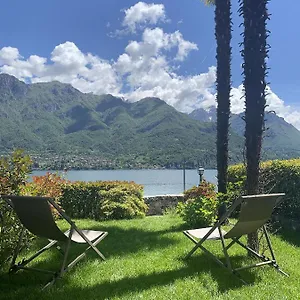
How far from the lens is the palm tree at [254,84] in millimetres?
5145

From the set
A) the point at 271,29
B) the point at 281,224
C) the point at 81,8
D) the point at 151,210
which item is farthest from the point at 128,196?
the point at 81,8

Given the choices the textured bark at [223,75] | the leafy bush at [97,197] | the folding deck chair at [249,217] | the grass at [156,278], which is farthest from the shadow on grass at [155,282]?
the leafy bush at [97,197]

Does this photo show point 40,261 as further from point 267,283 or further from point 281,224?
point 281,224

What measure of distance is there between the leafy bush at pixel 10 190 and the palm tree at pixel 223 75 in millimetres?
5240

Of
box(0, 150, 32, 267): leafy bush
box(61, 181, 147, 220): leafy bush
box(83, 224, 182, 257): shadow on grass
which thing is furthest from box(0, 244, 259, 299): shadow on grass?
box(61, 181, 147, 220): leafy bush

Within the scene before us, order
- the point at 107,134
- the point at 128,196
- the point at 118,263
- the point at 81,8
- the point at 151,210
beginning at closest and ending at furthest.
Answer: the point at 118,263
the point at 128,196
the point at 151,210
the point at 81,8
the point at 107,134

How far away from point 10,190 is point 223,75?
241 inches

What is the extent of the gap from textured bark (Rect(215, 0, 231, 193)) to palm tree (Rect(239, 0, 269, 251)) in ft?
12.0

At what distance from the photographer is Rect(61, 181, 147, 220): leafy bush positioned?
33.4 ft

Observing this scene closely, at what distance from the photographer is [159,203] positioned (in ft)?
39.4

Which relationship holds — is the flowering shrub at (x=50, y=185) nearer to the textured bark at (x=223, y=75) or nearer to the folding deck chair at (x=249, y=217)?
the textured bark at (x=223, y=75)

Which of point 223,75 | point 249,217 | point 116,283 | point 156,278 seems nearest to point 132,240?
point 156,278

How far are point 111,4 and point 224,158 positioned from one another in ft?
39.0

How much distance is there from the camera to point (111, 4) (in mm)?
17297
